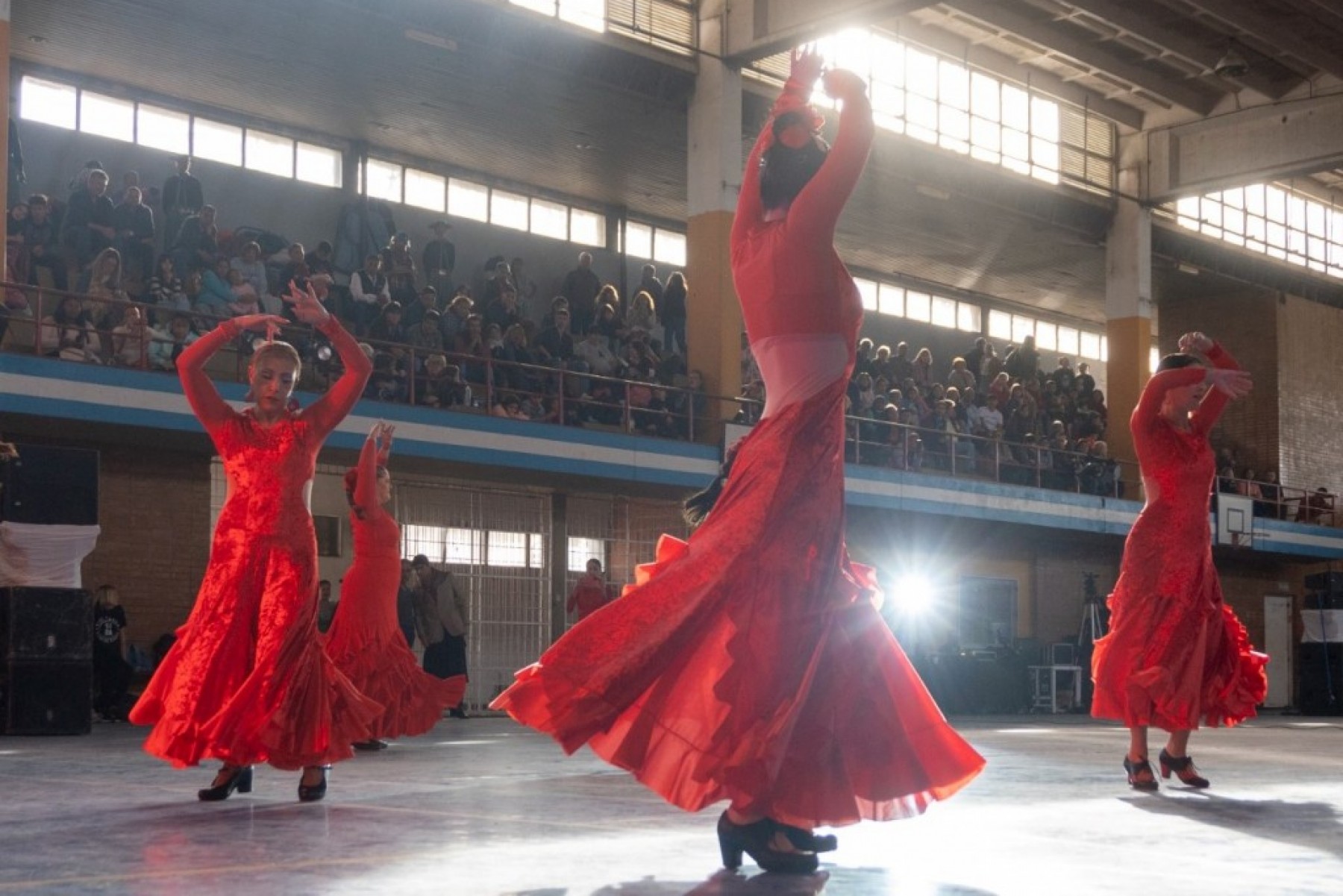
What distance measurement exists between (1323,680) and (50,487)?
19.6 metres

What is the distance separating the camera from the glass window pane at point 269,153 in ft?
74.5

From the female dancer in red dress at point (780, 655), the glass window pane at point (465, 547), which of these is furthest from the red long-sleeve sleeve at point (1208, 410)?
the glass window pane at point (465, 547)

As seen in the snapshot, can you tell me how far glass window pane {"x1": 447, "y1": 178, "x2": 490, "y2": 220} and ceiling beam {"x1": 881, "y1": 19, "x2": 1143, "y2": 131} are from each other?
6.38 m

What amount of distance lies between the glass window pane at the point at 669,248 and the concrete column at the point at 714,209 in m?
6.03

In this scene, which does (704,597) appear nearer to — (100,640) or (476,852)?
(476,852)

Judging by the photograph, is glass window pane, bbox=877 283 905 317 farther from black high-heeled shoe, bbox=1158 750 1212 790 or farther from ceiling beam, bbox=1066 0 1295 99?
black high-heeled shoe, bbox=1158 750 1212 790

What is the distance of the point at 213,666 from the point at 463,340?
1301 centimetres

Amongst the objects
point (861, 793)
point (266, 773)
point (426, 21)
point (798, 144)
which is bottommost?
point (266, 773)

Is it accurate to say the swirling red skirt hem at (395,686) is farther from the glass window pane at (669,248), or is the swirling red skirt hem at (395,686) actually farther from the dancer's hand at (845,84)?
the glass window pane at (669,248)

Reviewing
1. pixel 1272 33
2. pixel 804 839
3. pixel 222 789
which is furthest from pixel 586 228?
pixel 804 839

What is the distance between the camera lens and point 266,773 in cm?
770

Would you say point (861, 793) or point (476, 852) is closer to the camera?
point (861, 793)

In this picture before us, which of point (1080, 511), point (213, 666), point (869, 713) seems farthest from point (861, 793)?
point (1080, 511)

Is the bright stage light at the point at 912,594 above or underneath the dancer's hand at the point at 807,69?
underneath
